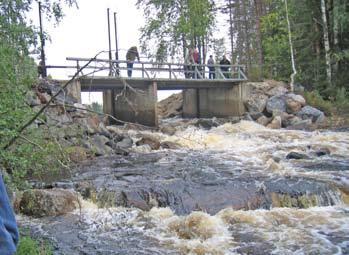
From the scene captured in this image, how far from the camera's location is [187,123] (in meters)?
21.5

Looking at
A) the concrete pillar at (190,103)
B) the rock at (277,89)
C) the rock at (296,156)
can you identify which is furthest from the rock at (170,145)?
the concrete pillar at (190,103)

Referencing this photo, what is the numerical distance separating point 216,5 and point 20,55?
1189 inches

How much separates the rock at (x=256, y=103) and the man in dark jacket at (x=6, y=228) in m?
22.1

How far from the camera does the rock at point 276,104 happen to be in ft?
73.7

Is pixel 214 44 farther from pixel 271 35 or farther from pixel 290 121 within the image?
pixel 290 121

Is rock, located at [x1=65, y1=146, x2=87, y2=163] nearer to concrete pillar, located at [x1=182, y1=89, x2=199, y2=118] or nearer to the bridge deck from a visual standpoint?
the bridge deck

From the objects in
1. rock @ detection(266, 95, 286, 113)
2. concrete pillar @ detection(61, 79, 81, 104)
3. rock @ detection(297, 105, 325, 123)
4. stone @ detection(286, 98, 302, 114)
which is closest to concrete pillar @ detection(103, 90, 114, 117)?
concrete pillar @ detection(61, 79, 81, 104)

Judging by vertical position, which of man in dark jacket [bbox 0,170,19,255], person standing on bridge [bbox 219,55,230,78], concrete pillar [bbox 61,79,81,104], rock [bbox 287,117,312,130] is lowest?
rock [bbox 287,117,312,130]

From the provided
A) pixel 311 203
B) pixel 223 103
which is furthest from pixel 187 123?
pixel 311 203

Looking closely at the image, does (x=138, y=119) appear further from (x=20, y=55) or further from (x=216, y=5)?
(x=216, y=5)

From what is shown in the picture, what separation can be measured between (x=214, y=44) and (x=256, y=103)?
13265 millimetres

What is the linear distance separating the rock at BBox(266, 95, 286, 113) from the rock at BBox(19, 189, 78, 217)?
15.9m

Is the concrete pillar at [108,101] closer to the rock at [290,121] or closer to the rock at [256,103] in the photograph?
the rock at [256,103]

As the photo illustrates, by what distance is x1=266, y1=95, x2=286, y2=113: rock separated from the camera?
22.5 m
